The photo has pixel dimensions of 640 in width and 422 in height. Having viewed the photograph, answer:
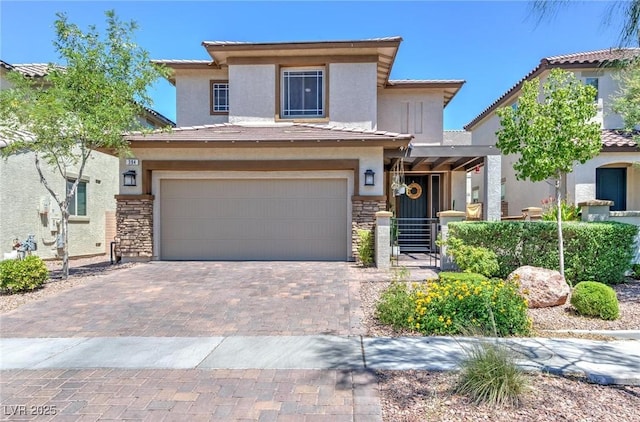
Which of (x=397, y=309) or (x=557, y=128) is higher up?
(x=557, y=128)

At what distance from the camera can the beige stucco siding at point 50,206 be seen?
1224 cm

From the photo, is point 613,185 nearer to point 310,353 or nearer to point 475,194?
point 475,194

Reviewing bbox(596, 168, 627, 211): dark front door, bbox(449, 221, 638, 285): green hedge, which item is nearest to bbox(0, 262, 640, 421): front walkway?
bbox(449, 221, 638, 285): green hedge

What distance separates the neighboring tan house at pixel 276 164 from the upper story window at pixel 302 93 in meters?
0.04

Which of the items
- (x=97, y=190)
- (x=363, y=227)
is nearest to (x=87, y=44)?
(x=97, y=190)

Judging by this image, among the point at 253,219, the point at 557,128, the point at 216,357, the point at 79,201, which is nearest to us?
the point at 216,357

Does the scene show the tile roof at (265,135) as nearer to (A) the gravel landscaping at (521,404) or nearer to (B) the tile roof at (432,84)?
(B) the tile roof at (432,84)

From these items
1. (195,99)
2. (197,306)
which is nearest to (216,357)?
(197,306)

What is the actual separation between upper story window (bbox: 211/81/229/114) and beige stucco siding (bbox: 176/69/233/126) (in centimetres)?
16

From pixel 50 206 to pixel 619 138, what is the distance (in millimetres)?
21085

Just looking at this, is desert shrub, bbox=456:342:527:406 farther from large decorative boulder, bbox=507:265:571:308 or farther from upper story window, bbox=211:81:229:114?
upper story window, bbox=211:81:229:114

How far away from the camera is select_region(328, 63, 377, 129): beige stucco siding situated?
14.0m

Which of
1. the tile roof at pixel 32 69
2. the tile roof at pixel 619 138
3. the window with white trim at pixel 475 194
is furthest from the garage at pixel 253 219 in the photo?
the window with white trim at pixel 475 194

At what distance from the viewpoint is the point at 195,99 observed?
1573cm
